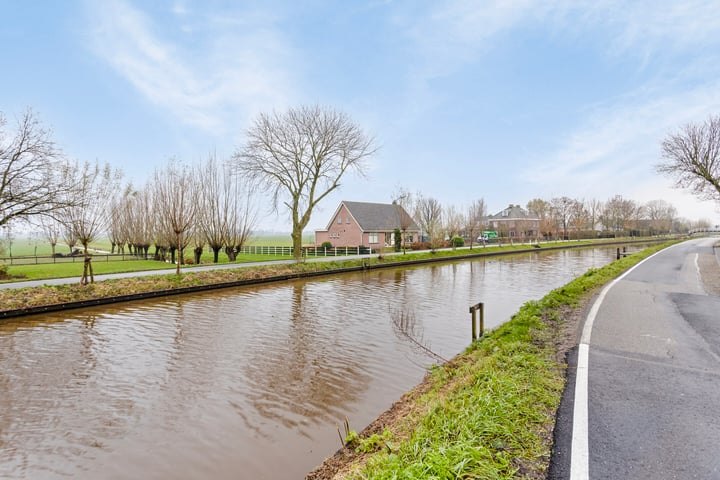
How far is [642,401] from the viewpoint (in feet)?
12.9

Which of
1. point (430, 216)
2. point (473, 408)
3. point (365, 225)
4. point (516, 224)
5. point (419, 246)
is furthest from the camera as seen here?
point (516, 224)

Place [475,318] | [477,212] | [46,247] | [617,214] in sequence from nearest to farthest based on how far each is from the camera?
[475,318] → [477,212] → [46,247] → [617,214]

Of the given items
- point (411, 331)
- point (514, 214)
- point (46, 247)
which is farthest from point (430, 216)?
point (46, 247)

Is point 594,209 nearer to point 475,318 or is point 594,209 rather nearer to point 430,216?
point 430,216

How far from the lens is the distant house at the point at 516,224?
70.7m

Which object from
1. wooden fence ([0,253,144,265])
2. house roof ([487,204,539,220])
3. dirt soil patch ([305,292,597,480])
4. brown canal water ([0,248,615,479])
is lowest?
brown canal water ([0,248,615,479])

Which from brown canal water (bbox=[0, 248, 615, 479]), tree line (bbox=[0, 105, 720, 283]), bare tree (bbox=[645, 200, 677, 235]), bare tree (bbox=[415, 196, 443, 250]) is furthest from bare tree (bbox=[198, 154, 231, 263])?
bare tree (bbox=[645, 200, 677, 235])

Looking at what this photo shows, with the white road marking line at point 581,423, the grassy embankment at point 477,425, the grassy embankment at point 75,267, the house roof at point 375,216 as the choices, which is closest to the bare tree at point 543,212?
the house roof at point 375,216

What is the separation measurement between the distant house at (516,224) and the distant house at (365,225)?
91.6 feet

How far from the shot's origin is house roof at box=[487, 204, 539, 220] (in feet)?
246

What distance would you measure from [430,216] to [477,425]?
135ft

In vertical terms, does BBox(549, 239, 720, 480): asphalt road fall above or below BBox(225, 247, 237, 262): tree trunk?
below

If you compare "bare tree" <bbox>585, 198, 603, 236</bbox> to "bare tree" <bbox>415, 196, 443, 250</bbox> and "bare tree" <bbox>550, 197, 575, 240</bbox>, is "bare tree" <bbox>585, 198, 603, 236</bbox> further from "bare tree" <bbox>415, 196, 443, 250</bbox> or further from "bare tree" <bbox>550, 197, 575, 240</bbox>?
"bare tree" <bbox>415, 196, 443, 250</bbox>

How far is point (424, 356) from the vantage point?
8016 millimetres
